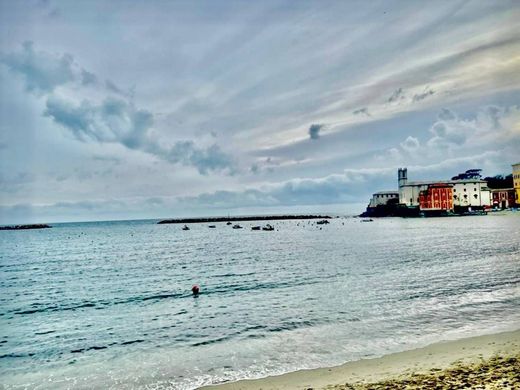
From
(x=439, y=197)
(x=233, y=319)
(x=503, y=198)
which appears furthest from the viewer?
(x=503, y=198)

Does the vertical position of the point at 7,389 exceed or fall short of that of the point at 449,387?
it falls short

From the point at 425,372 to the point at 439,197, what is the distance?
184208mm

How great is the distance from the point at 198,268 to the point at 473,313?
33687mm

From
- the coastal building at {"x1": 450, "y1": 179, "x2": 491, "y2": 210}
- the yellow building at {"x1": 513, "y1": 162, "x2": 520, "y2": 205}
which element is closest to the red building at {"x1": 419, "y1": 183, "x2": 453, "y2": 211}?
the coastal building at {"x1": 450, "y1": 179, "x2": 491, "y2": 210}

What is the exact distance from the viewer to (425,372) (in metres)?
13.3

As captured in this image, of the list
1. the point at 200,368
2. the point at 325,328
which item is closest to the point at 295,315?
the point at 325,328

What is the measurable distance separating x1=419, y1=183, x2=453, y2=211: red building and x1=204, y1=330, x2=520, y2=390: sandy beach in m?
178

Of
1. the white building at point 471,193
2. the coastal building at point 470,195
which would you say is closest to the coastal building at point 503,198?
the white building at point 471,193

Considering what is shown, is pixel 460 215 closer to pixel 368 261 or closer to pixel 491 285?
pixel 368 261

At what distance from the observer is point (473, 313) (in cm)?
2241

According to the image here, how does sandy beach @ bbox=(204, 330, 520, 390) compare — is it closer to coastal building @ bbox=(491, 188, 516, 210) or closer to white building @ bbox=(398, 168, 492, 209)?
white building @ bbox=(398, 168, 492, 209)

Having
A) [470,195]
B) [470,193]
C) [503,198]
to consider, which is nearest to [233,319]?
[470,195]

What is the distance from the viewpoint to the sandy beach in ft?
39.2

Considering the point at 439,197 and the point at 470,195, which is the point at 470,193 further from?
the point at 439,197
